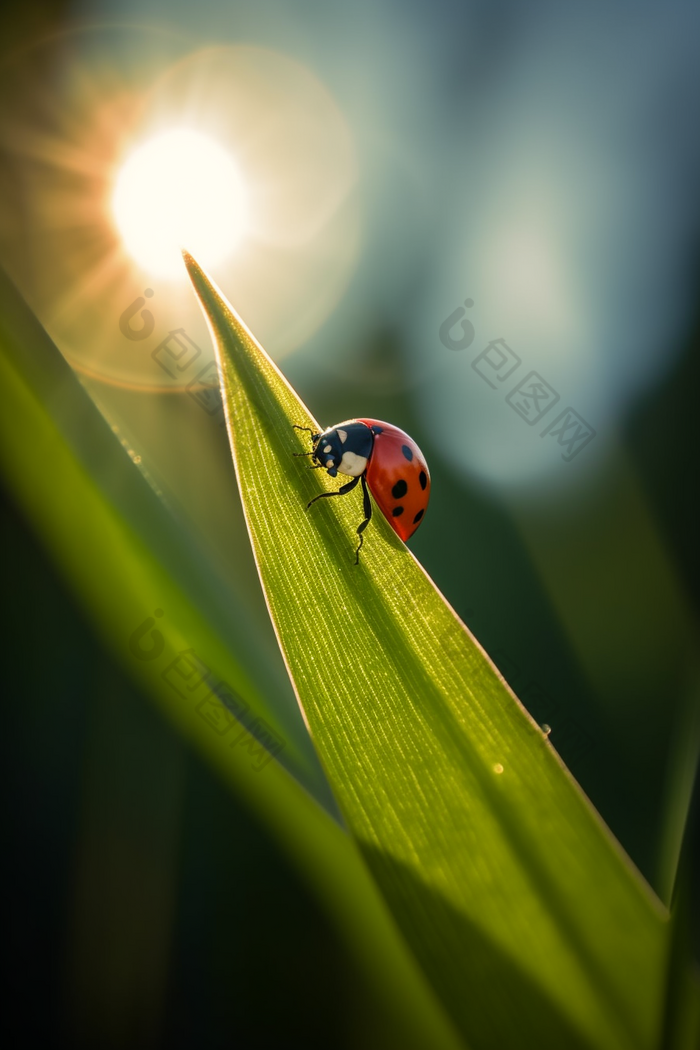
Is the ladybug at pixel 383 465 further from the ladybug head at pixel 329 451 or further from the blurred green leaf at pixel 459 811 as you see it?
the blurred green leaf at pixel 459 811

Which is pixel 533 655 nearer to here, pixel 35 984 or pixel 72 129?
pixel 35 984

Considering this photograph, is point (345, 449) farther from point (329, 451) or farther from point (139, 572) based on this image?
point (139, 572)

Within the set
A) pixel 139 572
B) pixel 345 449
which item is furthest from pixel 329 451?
pixel 139 572

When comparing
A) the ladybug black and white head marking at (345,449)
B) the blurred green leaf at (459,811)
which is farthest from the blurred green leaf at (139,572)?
the ladybug black and white head marking at (345,449)

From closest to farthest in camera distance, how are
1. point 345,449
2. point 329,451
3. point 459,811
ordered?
point 459,811 → point 329,451 → point 345,449

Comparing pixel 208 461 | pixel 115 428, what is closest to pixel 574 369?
pixel 208 461
